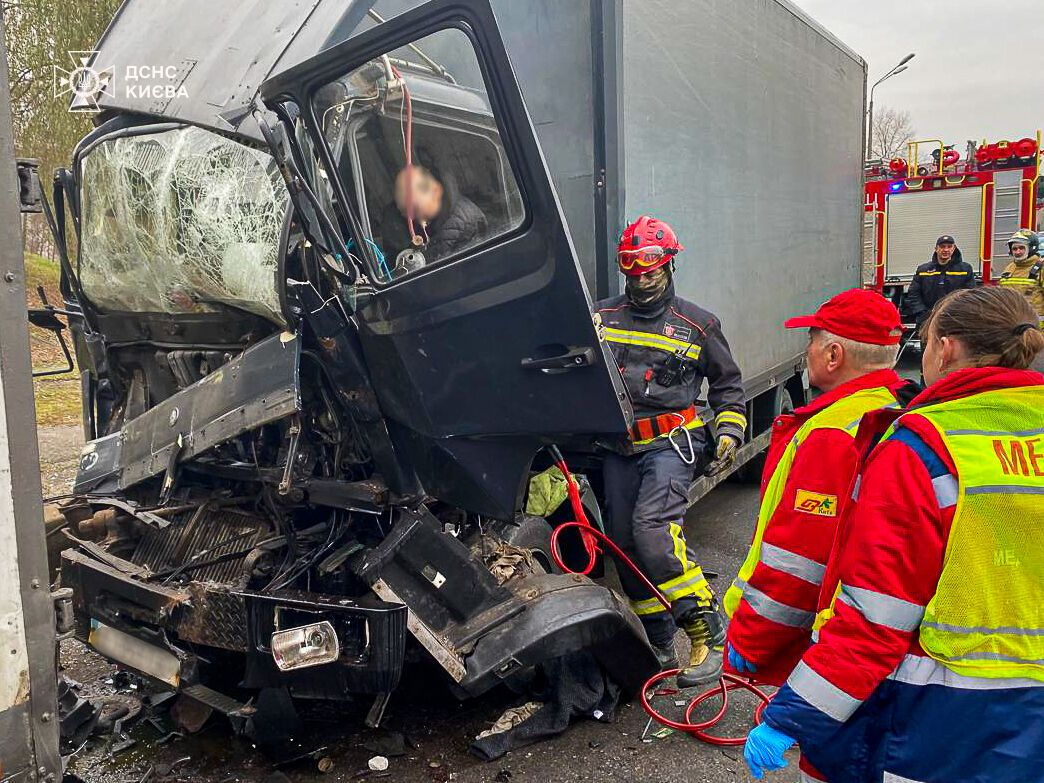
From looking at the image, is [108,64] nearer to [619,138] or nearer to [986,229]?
[619,138]

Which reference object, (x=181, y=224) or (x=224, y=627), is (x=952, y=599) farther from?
(x=181, y=224)

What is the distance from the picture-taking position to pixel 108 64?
11.9ft

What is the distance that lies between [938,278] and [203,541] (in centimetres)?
913

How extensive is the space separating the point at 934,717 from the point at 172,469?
2496mm

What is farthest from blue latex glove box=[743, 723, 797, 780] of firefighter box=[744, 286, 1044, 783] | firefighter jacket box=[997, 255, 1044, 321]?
firefighter jacket box=[997, 255, 1044, 321]

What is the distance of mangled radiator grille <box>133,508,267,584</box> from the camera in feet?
10.1

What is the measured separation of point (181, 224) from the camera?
3.11 metres

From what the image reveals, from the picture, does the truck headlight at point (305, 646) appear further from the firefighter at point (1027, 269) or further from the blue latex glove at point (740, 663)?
the firefighter at point (1027, 269)

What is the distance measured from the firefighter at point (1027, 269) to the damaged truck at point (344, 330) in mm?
5521

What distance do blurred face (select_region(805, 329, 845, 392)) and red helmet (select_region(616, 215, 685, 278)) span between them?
1.36 metres

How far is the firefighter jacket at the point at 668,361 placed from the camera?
3561 mm

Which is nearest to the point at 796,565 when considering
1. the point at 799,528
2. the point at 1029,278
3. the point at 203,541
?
the point at 799,528

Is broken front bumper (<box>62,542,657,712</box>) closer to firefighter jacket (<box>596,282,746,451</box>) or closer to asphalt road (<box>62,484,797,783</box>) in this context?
asphalt road (<box>62,484,797,783</box>)

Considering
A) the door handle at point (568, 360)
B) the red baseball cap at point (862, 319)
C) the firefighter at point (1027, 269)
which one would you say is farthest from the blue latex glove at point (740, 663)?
the firefighter at point (1027, 269)
